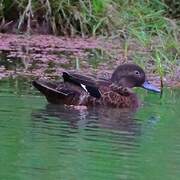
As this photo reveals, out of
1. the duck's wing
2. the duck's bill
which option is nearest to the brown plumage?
the duck's wing

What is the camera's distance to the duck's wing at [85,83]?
7766 millimetres

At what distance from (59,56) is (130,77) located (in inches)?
92.4

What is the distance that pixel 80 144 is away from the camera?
222 inches

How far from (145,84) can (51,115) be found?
5.53 ft

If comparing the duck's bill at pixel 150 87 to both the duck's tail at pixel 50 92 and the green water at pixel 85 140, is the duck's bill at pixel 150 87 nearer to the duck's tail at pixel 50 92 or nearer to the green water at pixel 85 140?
the green water at pixel 85 140

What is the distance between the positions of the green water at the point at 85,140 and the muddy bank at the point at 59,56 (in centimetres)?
115

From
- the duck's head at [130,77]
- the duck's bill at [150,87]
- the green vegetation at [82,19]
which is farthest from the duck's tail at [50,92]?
the green vegetation at [82,19]

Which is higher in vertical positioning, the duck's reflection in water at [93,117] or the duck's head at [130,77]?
the duck's head at [130,77]

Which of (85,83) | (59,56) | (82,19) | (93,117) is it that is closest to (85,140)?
(93,117)

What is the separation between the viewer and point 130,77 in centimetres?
839

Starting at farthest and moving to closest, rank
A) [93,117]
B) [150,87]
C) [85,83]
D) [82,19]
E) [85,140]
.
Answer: [82,19] < [150,87] < [85,83] < [93,117] < [85,140]

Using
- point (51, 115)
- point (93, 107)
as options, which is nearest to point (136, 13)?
point (93, 107)

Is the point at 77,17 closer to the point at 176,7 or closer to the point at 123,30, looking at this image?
the point at 123,30

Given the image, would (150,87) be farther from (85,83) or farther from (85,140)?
(85,140)
